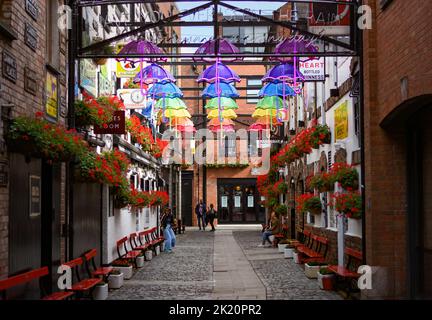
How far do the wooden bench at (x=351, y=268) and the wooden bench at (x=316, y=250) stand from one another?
10.2 feet

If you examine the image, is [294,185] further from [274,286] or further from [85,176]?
[85,176]

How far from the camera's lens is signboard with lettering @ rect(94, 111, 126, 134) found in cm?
1420

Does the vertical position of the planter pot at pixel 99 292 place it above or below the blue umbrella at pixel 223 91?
below

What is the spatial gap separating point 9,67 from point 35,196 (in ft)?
7.50

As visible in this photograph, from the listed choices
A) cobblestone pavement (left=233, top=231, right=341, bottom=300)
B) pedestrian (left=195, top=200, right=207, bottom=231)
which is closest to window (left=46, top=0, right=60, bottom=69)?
cobblestone pavement (left=233, top=231, right=341, bottom=300)

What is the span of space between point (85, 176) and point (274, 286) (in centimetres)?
513

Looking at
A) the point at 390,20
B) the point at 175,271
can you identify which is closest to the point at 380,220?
the point at 390,20

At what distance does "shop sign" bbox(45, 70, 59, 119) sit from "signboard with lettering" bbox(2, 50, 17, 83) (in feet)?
5.75

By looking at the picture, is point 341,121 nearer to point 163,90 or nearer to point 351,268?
point 351,268

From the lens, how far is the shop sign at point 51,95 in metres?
11.3

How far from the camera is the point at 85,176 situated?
1230cm

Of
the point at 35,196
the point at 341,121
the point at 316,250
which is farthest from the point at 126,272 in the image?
the point at 35,196

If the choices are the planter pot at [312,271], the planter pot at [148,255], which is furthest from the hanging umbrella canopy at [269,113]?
the planter pot at [312,271]

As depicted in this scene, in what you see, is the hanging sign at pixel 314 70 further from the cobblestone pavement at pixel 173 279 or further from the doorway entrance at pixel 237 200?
the doorway entrance at pixel 237 200
